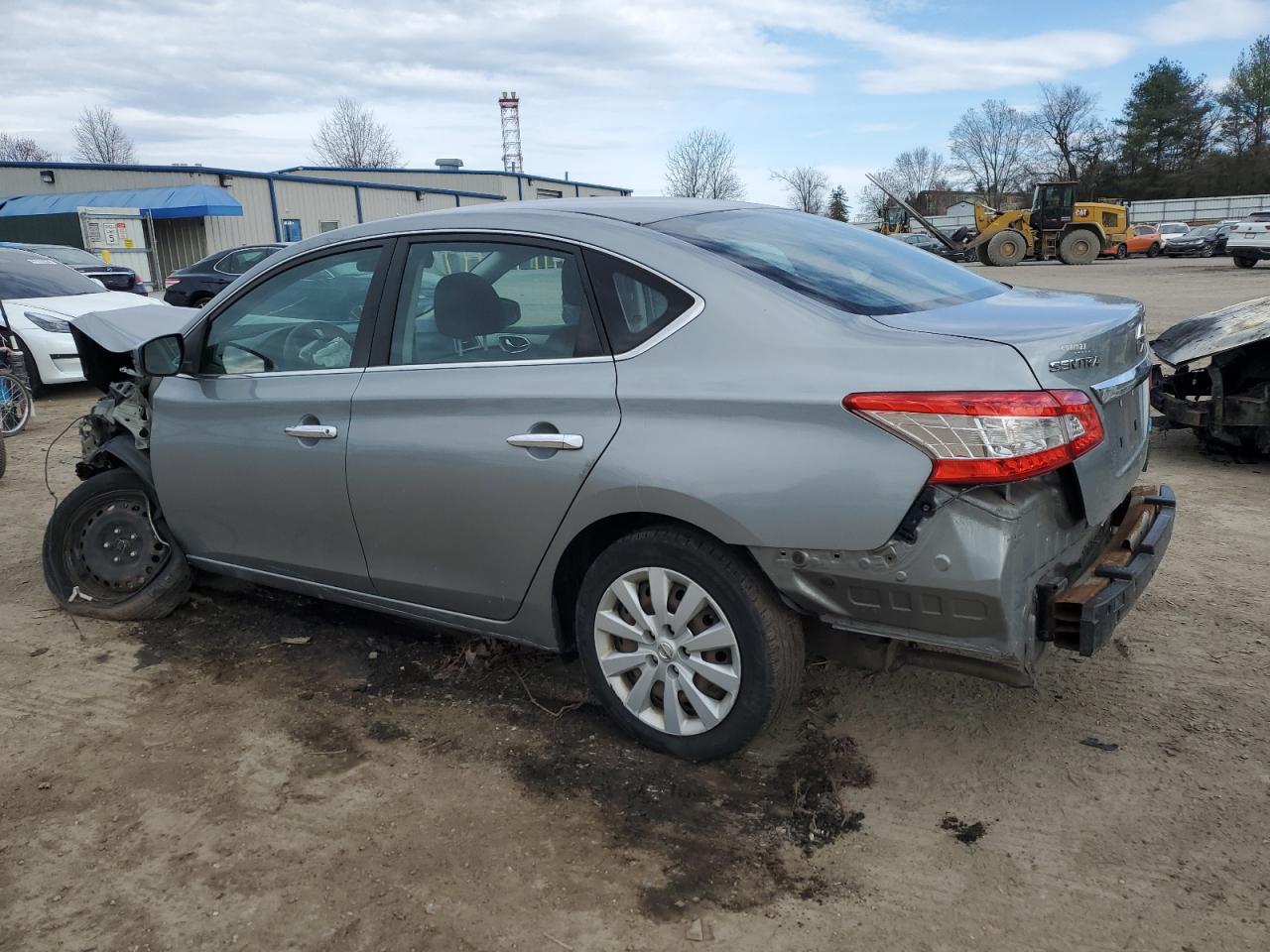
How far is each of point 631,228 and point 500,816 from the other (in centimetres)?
179

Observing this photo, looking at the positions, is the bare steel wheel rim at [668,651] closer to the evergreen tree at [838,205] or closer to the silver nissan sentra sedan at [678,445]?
the silver nissan sentra sedan at [678,445]

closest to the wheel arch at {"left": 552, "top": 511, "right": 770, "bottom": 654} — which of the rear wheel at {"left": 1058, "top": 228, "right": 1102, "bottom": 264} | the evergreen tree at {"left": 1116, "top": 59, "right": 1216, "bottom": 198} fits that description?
the rear wheel at {"left": 1058, "top": 228, "right": 1102, "bottom": 264}

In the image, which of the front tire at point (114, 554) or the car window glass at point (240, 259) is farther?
the car window glass at point (240, 259)

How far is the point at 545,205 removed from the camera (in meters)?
3.28

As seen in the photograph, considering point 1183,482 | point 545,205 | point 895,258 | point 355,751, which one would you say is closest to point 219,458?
point 355,751

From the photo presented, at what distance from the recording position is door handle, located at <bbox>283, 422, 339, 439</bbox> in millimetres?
3389

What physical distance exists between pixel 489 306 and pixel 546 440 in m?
0.59

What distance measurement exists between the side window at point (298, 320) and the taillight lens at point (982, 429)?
6.50 feet

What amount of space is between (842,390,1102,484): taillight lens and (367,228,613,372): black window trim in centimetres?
92

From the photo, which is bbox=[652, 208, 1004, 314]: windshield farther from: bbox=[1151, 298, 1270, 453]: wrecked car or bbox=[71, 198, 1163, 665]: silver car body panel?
bbox=[1151, 298, 1270, 453]: wrecked car

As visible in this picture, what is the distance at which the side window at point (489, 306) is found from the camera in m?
3.01

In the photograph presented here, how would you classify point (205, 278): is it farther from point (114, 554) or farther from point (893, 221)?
point (893, 221)

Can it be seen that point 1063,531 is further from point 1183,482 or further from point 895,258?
point 1183,482

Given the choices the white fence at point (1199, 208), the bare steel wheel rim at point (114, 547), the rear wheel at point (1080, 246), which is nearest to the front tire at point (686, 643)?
the bare steel wheel rim at point (114, 547)
